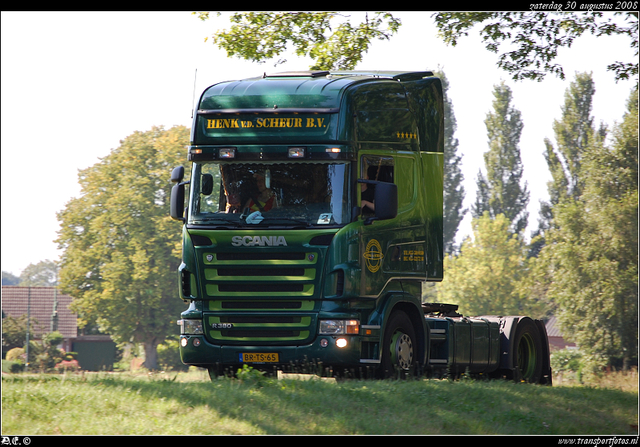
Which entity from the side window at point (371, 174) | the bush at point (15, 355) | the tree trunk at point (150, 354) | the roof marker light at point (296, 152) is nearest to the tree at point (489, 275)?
the tree trunk at point (150, 354)

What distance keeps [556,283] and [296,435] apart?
42.7 m

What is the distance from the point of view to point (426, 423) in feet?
31.0

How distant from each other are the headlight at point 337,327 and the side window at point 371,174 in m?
1.51

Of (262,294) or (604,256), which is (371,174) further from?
(604,256)

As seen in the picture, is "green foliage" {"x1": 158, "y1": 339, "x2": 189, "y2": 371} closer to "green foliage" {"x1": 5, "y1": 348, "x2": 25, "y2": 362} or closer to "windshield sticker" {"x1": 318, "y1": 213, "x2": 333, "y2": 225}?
"green foliage" {"x1": 5, "y1": 348, "x2": 25, "y2": 362}

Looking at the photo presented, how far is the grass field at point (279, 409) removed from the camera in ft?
27.4

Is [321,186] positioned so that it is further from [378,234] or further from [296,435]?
[296,435]

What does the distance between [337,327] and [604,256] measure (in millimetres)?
38299

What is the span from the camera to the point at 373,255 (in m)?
11.6

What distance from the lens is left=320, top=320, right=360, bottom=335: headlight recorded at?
11.1 meters

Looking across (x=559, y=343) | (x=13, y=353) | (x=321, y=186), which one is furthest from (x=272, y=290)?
(x=559, y=343)

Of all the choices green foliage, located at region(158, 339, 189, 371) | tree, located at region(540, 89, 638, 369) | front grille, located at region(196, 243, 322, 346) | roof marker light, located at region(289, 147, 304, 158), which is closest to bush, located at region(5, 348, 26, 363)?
green foliage, located at region(158, 339, 189, 371)

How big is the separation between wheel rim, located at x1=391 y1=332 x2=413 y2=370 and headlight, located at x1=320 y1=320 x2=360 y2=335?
1.06 meters

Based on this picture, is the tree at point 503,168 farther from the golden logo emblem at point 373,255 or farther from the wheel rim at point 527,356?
the golden logo emblem at point 373,255
